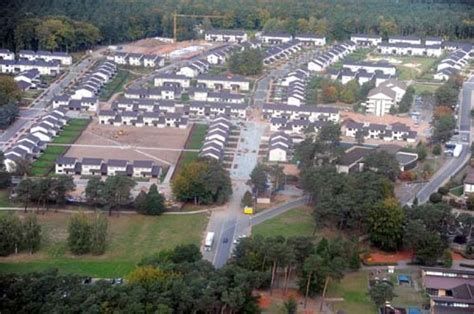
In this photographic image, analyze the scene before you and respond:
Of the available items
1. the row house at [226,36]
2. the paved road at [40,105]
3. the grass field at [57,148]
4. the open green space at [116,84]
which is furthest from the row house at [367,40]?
the grass field at [57,148]

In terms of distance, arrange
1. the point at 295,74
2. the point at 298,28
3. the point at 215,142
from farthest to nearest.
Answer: the point at 298,28, the point at 295,74, the point at 215,142

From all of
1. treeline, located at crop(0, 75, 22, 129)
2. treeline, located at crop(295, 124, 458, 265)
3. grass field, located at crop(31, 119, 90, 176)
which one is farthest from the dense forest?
treeline, located at crop(295, 124, 458, 265)

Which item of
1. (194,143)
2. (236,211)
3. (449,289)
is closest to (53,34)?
(194,143)

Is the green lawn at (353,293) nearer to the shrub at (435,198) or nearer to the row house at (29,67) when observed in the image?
the shrub at (435,198)

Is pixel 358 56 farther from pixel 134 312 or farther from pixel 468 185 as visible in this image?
pixel 134 312

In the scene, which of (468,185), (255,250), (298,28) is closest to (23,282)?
(255,250)

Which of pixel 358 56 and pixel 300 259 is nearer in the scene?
pixel 300 259
